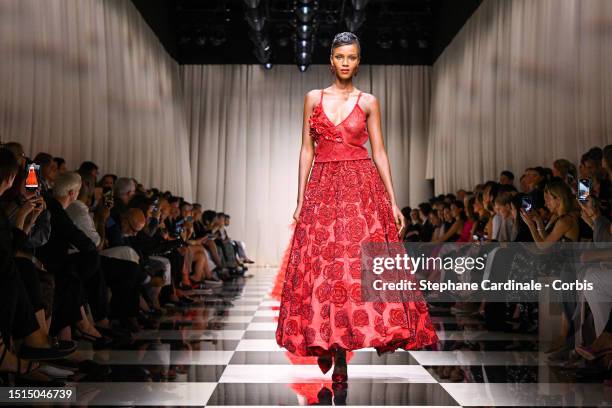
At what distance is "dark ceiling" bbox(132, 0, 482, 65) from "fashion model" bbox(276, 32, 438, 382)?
25.3ft

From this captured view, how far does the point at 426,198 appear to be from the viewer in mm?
12555

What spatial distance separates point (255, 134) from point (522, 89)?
19.8 ft

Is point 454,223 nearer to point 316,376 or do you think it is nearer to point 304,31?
point 304,31

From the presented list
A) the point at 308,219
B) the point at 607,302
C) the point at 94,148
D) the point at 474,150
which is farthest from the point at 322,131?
the point at 474,150

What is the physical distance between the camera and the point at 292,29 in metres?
11.8

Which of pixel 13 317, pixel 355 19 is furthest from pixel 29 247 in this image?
pixel 355 19

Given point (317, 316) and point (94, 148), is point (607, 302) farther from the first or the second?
point (94, 148)

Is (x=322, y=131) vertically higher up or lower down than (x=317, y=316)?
higher up

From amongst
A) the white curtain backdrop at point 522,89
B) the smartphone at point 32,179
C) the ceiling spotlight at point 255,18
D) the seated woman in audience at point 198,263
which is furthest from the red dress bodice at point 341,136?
the ceiling spotlight at point 255,18

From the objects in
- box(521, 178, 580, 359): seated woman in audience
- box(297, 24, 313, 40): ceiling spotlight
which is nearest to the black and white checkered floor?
box(521, 178, 580, 359): seated woman in audience

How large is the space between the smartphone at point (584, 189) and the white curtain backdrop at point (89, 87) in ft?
12.9

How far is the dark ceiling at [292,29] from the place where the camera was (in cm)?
1103

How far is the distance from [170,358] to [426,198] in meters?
9.52

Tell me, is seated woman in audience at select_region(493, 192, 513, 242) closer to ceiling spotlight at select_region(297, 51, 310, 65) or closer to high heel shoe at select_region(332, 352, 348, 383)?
high heel shoe at select_region(332, 352, 348, 383)
